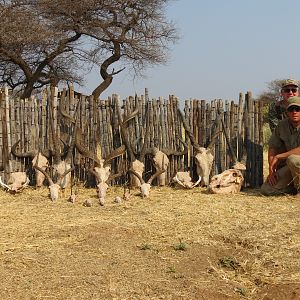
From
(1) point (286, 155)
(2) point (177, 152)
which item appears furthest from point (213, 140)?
(1) point (286, 155)

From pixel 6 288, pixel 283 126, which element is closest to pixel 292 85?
pixel 283 126

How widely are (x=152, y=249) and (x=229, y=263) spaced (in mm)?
861

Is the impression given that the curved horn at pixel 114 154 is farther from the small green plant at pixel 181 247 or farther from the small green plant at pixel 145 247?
the small green plant at pixel 181 247

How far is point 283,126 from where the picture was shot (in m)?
8.73

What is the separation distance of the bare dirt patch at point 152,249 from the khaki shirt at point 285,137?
106 cm

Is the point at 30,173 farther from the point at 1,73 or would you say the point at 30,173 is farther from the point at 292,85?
the point at 1,73

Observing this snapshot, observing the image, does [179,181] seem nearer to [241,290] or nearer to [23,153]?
[23,153]

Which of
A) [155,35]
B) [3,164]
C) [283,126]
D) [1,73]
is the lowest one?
[3,164]

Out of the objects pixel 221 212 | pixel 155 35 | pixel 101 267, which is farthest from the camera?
pixel 155 35

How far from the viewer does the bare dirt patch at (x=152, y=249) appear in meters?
4.27

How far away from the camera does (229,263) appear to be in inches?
191

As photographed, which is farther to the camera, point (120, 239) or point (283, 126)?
point (283, 126)

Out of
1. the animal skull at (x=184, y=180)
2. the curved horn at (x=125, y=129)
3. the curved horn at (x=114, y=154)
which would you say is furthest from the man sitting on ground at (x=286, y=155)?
the curved horn at (x=114, y=154)

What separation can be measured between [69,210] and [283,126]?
376 cm
